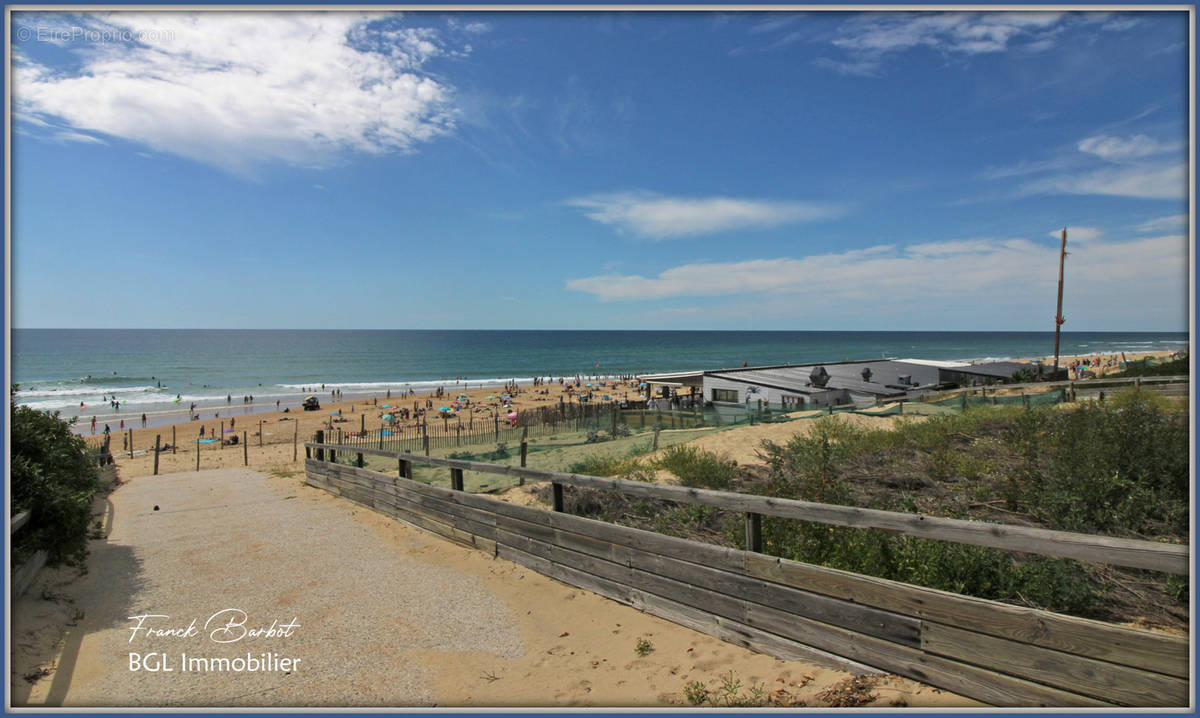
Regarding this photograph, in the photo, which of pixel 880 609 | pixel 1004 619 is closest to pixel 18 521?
pixel 880 609

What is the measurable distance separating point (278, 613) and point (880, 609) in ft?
15.1

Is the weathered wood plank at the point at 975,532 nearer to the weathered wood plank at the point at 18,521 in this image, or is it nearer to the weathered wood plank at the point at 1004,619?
the weathered wood plank at the point at 1004,619

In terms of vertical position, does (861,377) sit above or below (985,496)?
above

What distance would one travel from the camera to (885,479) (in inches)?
297

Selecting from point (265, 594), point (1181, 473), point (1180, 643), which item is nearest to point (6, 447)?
point (265, 594)

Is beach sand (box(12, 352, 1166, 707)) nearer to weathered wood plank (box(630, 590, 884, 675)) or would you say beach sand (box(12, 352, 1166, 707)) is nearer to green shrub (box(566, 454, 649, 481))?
weathered wood plank (box(630, 590, 884, 675))

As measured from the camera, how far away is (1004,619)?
10.0ft

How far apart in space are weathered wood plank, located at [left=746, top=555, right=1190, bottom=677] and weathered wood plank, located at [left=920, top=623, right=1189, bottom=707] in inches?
1.5

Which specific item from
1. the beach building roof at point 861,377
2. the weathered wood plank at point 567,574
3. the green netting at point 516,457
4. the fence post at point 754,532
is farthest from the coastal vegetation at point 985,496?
the beach building roof at point 861,377

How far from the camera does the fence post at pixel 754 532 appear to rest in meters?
4.23

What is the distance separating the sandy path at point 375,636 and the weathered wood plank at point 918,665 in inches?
3.5

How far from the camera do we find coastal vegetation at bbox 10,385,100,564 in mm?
5332

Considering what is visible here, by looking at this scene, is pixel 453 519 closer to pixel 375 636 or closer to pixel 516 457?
pixel 375 636


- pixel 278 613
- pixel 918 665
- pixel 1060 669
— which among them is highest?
pixel 1060 669
